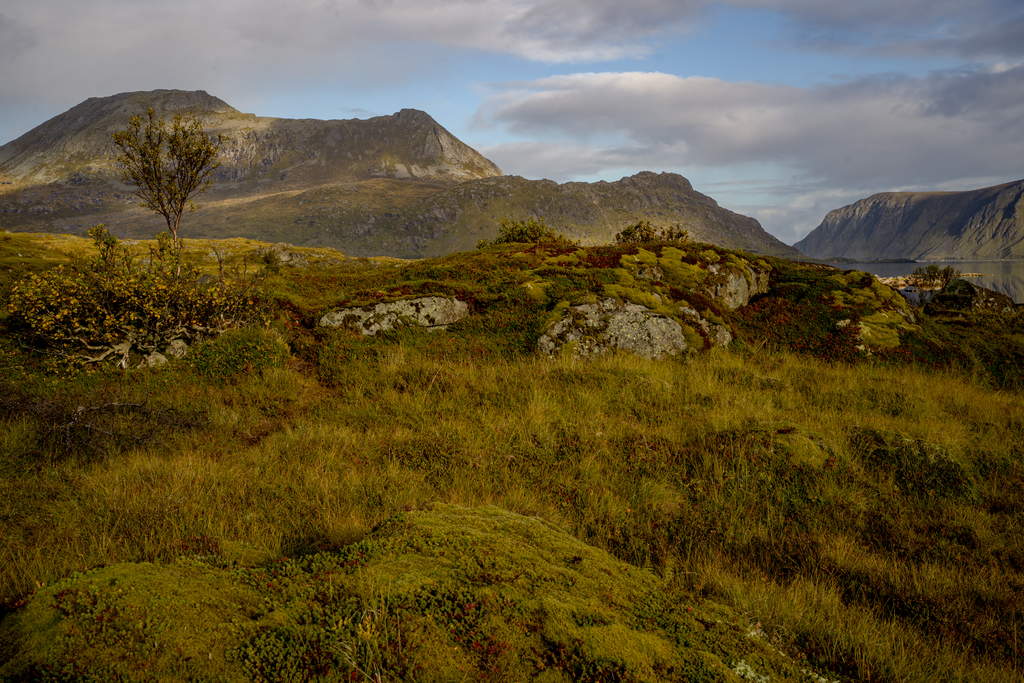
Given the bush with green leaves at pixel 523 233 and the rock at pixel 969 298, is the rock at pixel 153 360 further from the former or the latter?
the rock at pixel 969 298

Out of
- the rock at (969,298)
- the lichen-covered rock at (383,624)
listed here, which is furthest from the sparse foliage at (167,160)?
the rock at (969,298)

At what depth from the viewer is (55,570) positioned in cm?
401

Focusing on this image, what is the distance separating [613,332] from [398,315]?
6676 millimetres

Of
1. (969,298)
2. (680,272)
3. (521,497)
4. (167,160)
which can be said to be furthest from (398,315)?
(969,298)

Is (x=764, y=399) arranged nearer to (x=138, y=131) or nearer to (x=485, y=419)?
(x=485, y=419)

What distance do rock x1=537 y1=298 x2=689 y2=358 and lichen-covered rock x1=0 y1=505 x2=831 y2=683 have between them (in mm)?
9447

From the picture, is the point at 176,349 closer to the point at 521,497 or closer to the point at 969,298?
the point at 521,497

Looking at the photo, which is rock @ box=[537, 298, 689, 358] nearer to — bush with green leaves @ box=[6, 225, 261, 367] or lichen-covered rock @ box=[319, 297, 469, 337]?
lichen-covered rock @ box=[319, 297, 469, 337]

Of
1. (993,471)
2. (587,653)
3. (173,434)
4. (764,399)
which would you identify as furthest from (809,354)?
(173,434)

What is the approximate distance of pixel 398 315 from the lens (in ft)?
47.5

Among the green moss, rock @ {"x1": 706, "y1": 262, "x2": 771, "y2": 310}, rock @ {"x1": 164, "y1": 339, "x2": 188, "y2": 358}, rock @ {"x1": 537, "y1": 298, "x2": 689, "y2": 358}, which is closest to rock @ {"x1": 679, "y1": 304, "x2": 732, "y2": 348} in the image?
rock @ {"x1": 537, "y1": 298, "x2": 689, "y2": 358}

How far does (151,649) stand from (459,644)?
160cm

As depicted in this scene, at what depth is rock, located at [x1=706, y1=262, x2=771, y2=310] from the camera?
1865 centimetres

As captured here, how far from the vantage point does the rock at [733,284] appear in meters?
18.7
